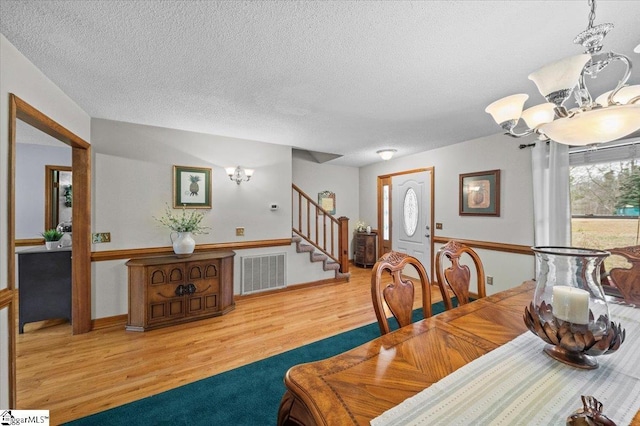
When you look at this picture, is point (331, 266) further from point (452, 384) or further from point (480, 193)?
point (452, 384)

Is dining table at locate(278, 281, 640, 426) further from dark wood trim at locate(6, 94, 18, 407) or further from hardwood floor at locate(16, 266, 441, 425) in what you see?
dark wood trim at locate(6, 94, 18, 407)

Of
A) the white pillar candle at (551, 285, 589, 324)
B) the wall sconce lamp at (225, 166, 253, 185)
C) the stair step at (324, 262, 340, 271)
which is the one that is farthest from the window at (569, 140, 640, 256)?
the wall sconce lamp at (225, 166, 253, 185)

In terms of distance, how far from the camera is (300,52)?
1.69m

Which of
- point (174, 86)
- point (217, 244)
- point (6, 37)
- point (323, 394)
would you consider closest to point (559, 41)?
point (323, 394)

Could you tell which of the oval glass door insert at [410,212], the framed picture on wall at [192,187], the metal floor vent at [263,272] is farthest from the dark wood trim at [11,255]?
the oval glass door insert at [410,212]

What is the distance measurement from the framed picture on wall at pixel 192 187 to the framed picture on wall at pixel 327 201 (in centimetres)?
272

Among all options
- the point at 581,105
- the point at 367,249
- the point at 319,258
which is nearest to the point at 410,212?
the point at 367,249

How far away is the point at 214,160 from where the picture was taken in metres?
3.56

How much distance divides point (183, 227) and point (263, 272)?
133 cm

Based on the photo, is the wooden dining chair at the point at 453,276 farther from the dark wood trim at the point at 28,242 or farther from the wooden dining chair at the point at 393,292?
the dark wood trim at the point at 28,242

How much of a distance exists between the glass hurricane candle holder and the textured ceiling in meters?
1.31

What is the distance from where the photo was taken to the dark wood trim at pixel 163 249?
2.88m

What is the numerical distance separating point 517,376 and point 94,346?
11.1 feet

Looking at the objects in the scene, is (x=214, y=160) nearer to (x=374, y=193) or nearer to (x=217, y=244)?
(x=217, y=244)
